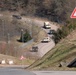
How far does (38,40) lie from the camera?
103m

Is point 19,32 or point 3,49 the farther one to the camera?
point 19,32

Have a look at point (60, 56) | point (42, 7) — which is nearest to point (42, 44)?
point (42, 7)

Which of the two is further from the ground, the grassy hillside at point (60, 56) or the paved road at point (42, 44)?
the grassy hillside at point (60, 56)

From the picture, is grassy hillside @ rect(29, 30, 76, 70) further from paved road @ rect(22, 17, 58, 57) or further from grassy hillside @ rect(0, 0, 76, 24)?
grassy hillside @ rect(0, 0, 76, 24)

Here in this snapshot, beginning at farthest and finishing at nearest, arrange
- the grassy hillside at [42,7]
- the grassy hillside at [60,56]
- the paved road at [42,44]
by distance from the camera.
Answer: the grassy hillside at [42,7], the paved road at [42,44], the grassy hillside at [60,56]

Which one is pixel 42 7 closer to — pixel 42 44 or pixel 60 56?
pixel 42 44

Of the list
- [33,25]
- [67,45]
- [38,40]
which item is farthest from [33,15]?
[67,45]

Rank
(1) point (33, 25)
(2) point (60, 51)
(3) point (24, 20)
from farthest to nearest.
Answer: (3) point (24, 20)
(1) point (33, 25)
(2) point (60, 51)

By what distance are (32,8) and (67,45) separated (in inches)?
5154

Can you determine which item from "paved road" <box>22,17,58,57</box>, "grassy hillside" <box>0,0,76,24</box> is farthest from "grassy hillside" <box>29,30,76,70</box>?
"grassy hillside" <box>0,0,76,24</box>

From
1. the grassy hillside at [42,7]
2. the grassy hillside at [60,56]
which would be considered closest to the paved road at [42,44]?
the grassy hillside at [42,7]

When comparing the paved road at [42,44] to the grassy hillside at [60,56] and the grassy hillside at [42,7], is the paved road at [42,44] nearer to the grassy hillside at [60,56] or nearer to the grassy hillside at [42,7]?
the grassy hillside at [42,7]

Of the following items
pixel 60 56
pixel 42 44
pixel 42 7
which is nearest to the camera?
pixel 60 56

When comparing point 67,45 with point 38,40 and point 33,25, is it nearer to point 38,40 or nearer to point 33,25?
point 38,40
